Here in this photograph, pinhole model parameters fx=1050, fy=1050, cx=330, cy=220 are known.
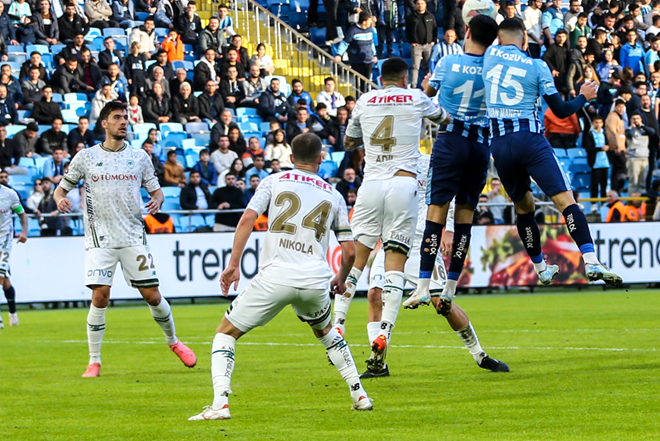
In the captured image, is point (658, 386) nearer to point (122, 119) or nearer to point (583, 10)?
point (122, 119)

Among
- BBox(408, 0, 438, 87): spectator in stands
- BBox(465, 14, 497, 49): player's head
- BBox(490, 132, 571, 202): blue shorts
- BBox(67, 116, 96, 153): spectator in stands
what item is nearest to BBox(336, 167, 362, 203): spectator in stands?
BBox(67, 116, 96, 153): spectator in stands

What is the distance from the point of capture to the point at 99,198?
10.2 meters

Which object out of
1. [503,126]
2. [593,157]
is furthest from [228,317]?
[593,157]

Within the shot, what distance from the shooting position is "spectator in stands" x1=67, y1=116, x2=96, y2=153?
Answer: 21.6m

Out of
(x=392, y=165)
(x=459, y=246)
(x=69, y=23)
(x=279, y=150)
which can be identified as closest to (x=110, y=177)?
(x=392, y=165)

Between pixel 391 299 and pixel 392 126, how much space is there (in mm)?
1521

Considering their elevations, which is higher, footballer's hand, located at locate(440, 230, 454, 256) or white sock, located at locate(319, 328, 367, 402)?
footballer's hand, located at locate(440, 230, 454, 256)

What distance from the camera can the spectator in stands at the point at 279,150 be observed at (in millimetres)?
23516

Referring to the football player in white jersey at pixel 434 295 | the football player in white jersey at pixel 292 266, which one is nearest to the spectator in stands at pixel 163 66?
the football player in white jersey at pixel 434 295

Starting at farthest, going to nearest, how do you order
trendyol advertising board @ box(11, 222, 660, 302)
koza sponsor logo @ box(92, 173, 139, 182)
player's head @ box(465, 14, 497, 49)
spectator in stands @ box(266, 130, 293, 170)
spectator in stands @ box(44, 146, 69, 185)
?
spectator in stands @ box(266, 130, 293, 170) < spectator in stands @ box(44, 146, 69, 185) < trendyol advertising board @ box(11, 222, 660, 302) < koza sponsor logo @ box(92, 173, 139, 182) < player's head @ box(465, 14, 497, 49)

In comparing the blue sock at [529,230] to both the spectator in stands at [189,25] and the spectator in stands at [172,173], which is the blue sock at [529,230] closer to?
the spectator in stands at [172,173]

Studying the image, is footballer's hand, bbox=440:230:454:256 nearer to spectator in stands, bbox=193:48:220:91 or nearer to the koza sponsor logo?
the koza sponsor logo

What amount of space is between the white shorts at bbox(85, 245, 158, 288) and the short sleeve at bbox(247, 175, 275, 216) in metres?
3.45

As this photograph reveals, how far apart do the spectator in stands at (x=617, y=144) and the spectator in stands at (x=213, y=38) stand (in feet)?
31.9
